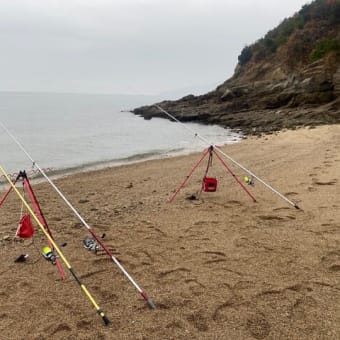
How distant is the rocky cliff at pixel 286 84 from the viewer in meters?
29.4

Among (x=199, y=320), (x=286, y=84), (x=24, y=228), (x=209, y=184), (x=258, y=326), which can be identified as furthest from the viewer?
(x=286, y=84)

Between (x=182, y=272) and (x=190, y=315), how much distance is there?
1.14m

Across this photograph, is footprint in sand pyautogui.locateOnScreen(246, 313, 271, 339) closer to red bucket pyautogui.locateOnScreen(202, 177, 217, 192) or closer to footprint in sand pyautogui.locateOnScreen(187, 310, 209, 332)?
footprint in sand pyautogui.locateOnScreen(187, 310, 209, 332)

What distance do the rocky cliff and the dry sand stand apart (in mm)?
17939

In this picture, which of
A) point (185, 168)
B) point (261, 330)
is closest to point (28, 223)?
point (261, 330)

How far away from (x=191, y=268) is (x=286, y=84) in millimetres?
31583

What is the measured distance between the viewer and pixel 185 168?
51.2ft

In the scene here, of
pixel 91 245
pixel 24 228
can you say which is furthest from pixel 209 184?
pixel 24 228

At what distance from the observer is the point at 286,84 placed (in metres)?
34.5

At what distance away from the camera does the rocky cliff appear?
29359 mm

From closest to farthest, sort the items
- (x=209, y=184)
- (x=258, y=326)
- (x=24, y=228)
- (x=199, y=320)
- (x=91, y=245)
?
(x=258, y=326) < (x=199, y=320) < (x=24, y=228) < (x=91, y=245) < (x=209, y=184)

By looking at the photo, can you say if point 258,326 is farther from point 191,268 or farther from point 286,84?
point 286,84

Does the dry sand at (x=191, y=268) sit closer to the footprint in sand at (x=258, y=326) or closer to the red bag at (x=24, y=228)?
the footprint in sand at (x=258, y=326)

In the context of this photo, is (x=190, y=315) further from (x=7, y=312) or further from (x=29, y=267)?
(x=29, y=267)
